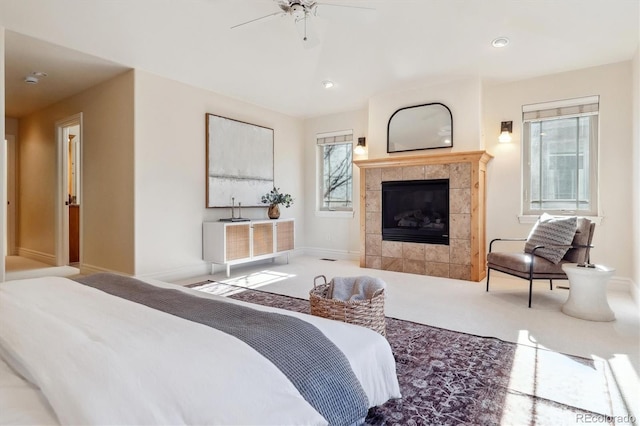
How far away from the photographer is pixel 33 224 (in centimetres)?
611

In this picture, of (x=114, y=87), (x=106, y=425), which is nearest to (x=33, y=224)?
(x=114, y=87)

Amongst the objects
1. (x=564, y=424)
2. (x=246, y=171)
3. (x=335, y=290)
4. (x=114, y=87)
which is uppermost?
(x=114, y=87)

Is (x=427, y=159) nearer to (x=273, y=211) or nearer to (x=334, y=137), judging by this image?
(x=334, y=137)

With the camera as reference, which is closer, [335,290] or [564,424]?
[564,424]

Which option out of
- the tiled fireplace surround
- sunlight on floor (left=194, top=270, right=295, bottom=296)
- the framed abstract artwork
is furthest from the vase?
the tiled fireplace surround

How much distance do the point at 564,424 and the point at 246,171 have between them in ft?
16.0

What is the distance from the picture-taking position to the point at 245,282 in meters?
4.45

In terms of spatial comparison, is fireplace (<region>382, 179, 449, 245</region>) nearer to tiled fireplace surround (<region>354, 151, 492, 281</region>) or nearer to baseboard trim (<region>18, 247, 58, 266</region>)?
tiled fireplace surround (<region>354, 151, 492, 281</region>)

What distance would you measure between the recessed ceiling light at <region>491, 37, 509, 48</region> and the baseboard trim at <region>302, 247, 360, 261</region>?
145 inches

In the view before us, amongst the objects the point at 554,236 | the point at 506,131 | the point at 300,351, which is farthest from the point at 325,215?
the point at 300,351

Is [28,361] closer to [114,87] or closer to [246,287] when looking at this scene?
[246,287]

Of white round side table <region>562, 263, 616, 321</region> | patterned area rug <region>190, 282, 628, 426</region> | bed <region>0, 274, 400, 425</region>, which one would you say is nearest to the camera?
bed <region>0, 274, 400, 425</region>

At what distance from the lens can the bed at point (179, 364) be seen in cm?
80

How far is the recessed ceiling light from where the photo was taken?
3.85 m
